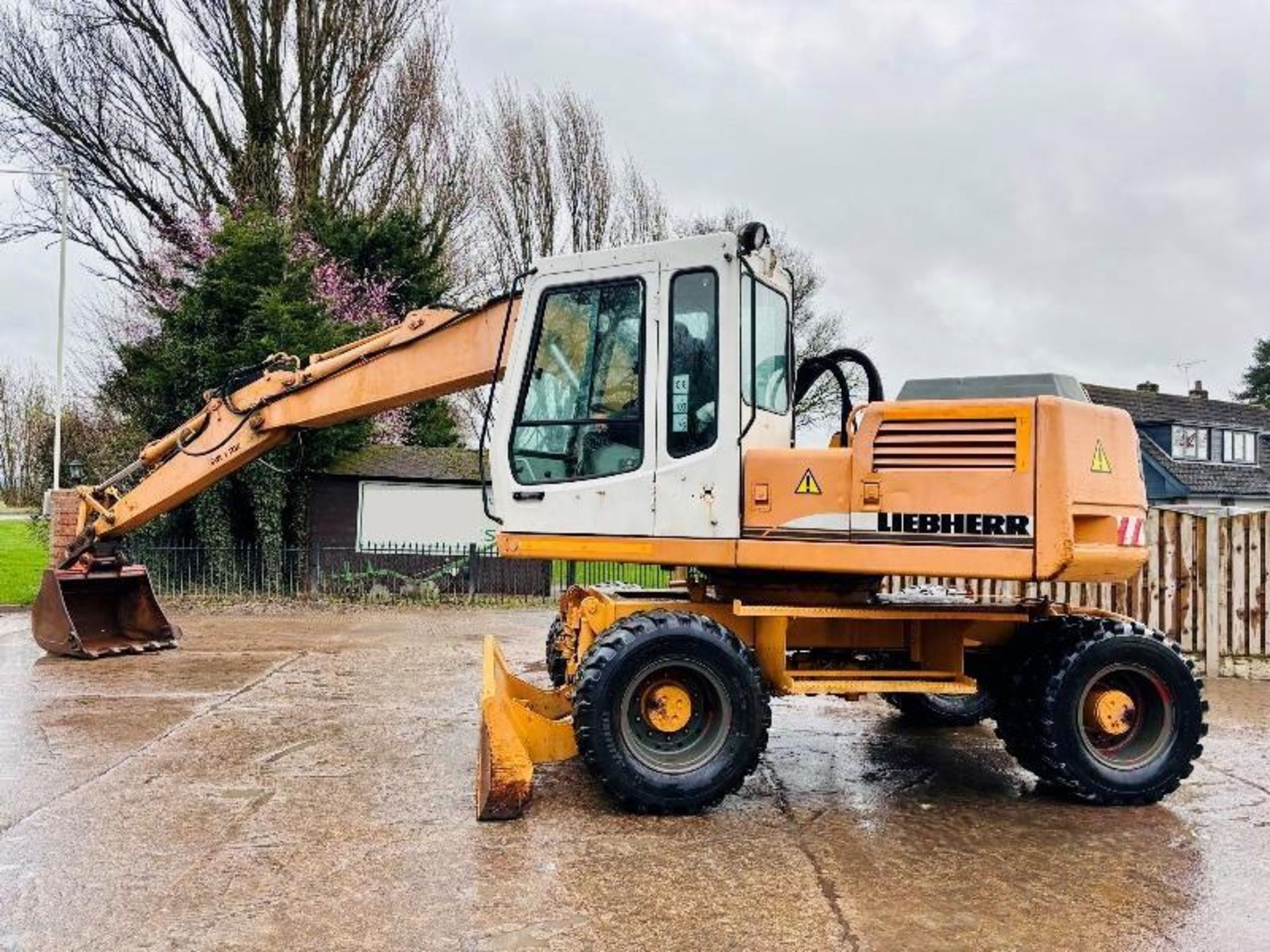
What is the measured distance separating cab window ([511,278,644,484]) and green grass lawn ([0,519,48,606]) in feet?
34.5

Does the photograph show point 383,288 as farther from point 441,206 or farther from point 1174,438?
point 1174,438

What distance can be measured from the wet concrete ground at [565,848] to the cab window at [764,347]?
211 cm

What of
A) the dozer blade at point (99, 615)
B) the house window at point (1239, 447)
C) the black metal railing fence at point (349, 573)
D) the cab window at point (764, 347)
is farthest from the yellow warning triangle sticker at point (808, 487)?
the house window at point (1239, 447)

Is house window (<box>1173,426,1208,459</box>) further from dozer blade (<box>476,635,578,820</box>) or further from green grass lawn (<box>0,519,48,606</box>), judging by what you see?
dozer blade (<box>476,635,578,820</box>)

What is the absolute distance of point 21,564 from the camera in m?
19.8

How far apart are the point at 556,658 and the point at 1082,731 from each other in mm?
3316

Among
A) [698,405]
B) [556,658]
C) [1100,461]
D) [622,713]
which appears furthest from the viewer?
[556,658]

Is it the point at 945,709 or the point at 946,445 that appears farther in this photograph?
the point at 945,709

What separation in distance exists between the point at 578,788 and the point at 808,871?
1.58 m

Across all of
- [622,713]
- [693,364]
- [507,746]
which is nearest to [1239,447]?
[693,364]

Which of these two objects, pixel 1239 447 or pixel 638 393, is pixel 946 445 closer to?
pixel 638 393

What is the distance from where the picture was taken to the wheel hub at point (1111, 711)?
5.47m

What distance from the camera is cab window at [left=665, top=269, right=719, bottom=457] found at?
5.25 metres

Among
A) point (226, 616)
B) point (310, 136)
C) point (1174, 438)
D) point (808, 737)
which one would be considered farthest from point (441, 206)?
point (1174, 438)
